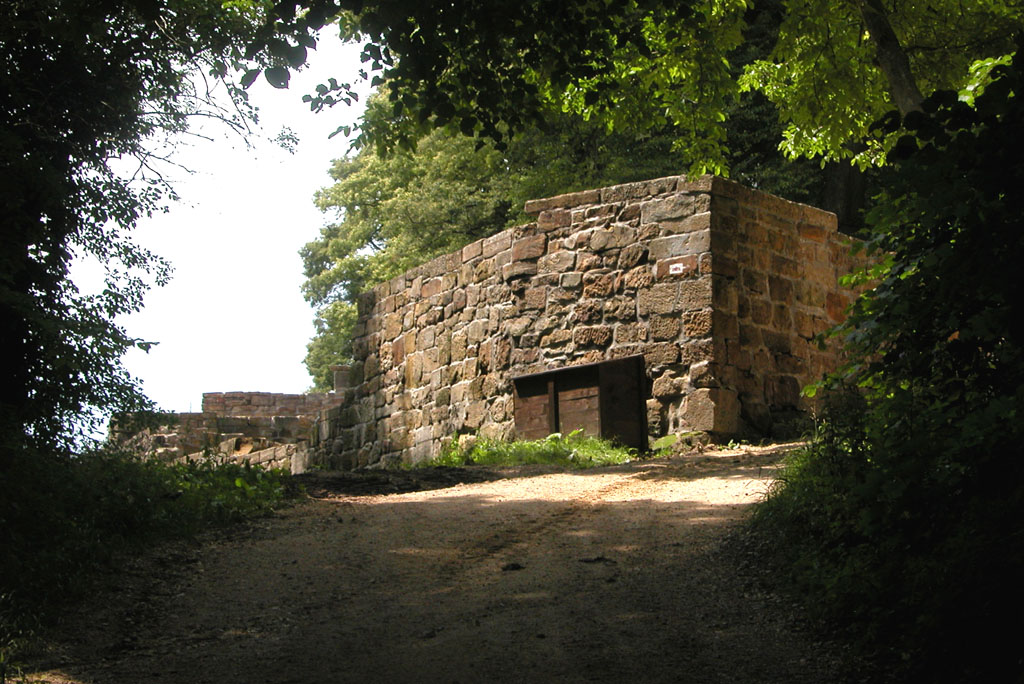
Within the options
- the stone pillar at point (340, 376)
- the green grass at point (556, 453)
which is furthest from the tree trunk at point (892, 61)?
the stone pillar at point (340, 376)

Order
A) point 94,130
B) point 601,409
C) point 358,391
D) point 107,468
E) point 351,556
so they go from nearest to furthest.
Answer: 1. point 351,556
2. point 107,468
3. point 94,130
4. point 601,409
5. point 358,391

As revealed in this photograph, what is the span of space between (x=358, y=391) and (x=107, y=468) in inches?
308

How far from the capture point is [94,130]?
30.0 ft

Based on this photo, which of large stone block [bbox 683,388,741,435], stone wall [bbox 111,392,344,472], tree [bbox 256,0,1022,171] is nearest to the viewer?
tree [bbox 256,0,1022,171]

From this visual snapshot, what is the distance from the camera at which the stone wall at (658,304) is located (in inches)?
459

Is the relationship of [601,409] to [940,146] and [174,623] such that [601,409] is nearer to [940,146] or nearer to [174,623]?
[174,623]

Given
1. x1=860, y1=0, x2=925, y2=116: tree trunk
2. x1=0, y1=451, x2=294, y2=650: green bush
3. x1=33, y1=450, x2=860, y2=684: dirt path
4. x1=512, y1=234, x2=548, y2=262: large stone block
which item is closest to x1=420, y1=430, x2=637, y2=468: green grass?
x1=512, y1=234, x2=548, y2=262: large stone block

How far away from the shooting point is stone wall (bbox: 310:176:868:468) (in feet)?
38.2

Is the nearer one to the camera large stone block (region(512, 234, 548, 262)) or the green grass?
the green grass

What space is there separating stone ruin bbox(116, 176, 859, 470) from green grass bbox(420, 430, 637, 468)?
597 mm

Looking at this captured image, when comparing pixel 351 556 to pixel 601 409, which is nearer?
pixel 351 556

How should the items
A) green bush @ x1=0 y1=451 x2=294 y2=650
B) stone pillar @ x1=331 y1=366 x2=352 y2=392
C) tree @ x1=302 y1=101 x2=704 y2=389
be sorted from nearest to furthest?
1. green bush @ x1=0 y1=451 x2=294 y2=650
2. tree @ x1=302 y1=101 x2=704 y2=389
3. stone pillar @ x1=331 y1=366 x2=352 y2=392

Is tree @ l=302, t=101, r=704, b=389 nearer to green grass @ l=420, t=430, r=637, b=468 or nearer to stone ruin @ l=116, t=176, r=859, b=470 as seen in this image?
stone ruin @ l=116, t=176, r=859, b=470

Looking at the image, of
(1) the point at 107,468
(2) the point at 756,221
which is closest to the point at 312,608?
(1) the point at 107,468
